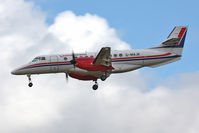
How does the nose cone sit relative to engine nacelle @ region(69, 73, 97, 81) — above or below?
above

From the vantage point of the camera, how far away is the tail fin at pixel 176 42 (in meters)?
38.7

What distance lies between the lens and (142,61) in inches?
Result: 1487

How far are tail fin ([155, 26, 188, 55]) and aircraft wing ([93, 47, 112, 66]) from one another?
286 inches

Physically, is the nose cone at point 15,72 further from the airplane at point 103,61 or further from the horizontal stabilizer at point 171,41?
the horizontal stabilizer at point 171,41

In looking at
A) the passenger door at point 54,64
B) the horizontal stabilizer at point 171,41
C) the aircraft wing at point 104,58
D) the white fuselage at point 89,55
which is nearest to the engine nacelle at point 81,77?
the white fuselage at point 89,55

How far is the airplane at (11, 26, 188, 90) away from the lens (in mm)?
34781

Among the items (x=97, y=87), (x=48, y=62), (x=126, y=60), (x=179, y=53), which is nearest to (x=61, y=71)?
(x=48, y=62)

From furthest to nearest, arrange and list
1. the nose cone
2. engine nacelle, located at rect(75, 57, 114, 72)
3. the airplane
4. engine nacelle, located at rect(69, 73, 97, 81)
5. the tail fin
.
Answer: the tail fin → engine nacelle, located at rect(69, 73, 97, 81) → the nose cone → the airplane → engine nacelle, located at rect(75, 57, 114, 72)

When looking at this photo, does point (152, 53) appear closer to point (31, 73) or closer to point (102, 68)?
point (102, 68)

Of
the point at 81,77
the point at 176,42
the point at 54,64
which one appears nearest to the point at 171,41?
the point at 176,42

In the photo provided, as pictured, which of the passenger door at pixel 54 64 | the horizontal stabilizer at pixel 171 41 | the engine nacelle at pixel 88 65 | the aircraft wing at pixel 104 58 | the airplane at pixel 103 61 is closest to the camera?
the aircraft wing at pixel 104 58

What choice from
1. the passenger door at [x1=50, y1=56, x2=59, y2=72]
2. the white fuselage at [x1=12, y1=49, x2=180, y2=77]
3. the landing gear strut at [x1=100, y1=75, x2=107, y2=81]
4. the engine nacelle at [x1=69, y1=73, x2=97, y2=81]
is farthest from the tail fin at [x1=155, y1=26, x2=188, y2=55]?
the passenger door at [x1=50, y1=56, x2=59, y2=72]

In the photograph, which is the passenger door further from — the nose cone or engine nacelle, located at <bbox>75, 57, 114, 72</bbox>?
the nose cone

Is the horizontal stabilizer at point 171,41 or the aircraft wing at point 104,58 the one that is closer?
the aircraft wing at point 104,58
